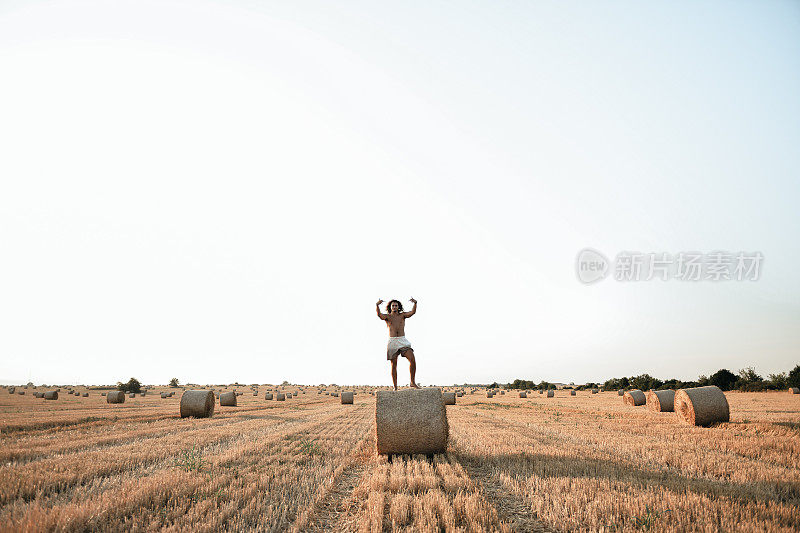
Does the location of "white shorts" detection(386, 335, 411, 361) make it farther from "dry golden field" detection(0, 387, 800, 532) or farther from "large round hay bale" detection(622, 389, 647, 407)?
"large round hay bale" detection(622, 389, 647, 407)

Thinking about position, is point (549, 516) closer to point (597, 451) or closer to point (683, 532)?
point (683, 532)

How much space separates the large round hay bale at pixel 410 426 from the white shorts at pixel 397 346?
4.16 feet

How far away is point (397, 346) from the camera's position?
33.2 ft

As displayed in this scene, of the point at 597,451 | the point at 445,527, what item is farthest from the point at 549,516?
the point at 597,451

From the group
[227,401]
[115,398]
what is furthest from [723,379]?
[115,398]

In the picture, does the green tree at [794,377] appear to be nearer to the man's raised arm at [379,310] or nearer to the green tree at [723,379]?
the green tree at [723,379]

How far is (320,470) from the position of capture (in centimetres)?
752

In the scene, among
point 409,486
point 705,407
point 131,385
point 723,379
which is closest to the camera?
point 409,486

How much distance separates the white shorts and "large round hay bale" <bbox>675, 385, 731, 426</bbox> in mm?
10679

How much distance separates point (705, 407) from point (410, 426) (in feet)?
36.6

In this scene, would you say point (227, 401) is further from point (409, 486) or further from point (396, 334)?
point (409, 486)

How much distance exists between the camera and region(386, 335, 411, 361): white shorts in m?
10.1

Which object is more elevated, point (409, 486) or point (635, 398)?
point (409, 486)

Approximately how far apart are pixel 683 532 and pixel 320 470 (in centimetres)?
535
